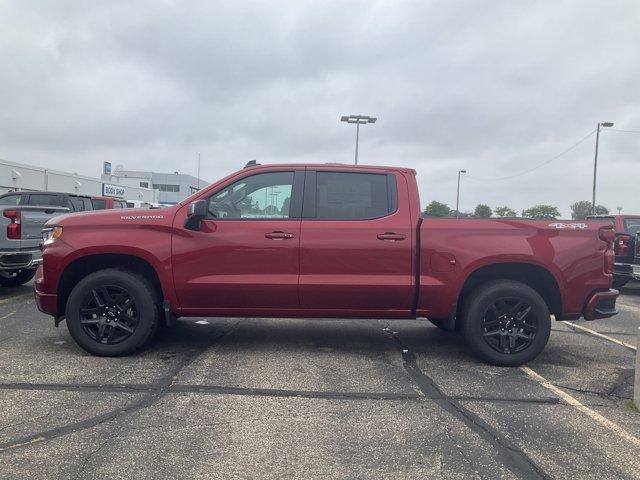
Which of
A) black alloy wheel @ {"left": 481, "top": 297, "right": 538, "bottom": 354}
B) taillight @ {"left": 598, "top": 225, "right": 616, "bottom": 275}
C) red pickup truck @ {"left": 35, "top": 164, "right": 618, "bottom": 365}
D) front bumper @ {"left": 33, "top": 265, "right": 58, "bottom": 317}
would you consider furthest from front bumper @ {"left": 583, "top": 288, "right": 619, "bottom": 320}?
front bumper @ {"left": 33, "top": 265, "right": 58, "bottom": 317}

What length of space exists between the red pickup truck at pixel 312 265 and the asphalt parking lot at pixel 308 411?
0.45m

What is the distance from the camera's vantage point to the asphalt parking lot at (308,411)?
10.4 feet

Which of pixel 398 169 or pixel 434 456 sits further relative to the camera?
pixel 398 169

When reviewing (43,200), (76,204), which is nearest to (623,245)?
(76,204)

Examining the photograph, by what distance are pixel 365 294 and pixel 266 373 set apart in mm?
1189

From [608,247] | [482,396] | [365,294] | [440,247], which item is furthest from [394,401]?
[608,247]

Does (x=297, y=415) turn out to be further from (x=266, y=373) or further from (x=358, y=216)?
(x=358, y=216)

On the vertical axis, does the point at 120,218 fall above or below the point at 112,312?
above

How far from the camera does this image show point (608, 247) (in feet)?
17.2

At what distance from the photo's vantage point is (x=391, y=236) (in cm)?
512

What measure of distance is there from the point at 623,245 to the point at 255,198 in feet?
28.0

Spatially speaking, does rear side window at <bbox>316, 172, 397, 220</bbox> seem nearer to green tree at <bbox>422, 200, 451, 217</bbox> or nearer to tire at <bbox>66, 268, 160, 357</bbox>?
green tree at <bbox>422, 200, 451, 217</bbox>

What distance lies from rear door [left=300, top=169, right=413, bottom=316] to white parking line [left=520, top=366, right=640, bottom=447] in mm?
1333

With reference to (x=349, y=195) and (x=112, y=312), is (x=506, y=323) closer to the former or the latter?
(x=349, y=195)
